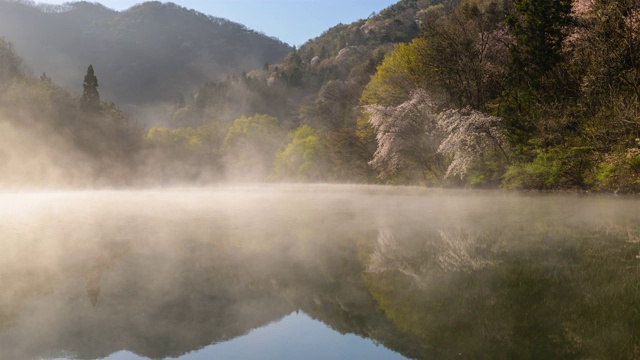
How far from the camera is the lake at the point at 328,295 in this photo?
493 cm

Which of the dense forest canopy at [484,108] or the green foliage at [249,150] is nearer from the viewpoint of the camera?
the dense forest canopy at [484,108]

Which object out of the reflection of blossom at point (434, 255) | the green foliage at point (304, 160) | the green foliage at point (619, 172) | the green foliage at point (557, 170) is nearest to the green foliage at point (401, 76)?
the green foliage at point (557, 170)

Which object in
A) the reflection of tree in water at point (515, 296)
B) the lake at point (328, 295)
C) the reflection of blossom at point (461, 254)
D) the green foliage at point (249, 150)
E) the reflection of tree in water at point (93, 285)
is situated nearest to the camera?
the reflection of tree in water at point (515, 296)

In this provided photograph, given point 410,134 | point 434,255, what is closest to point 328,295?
point 434,255

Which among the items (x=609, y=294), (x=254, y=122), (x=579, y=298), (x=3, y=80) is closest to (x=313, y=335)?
(x=579, y=298)

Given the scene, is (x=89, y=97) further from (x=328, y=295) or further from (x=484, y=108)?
(x=328, y=295)

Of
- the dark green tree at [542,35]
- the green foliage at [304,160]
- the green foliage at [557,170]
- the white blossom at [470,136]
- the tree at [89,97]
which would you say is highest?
the dark green tree at [542,35]

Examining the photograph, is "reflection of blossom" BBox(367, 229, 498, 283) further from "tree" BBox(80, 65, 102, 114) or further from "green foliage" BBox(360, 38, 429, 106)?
"tree" BBox(80, 65, 102, 114)

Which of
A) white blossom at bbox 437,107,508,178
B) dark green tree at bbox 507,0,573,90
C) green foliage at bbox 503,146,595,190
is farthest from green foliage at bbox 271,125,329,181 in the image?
green foliage at bbox 503,146,595,190

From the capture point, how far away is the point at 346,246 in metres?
11.1

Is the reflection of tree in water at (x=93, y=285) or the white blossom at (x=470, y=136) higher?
the white blossom at (x=470, y=136)

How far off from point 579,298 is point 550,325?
51.5 inches

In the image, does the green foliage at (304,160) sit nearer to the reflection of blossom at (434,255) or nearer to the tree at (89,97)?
the tree at (89,97)

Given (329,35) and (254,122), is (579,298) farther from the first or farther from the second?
(329,35)
